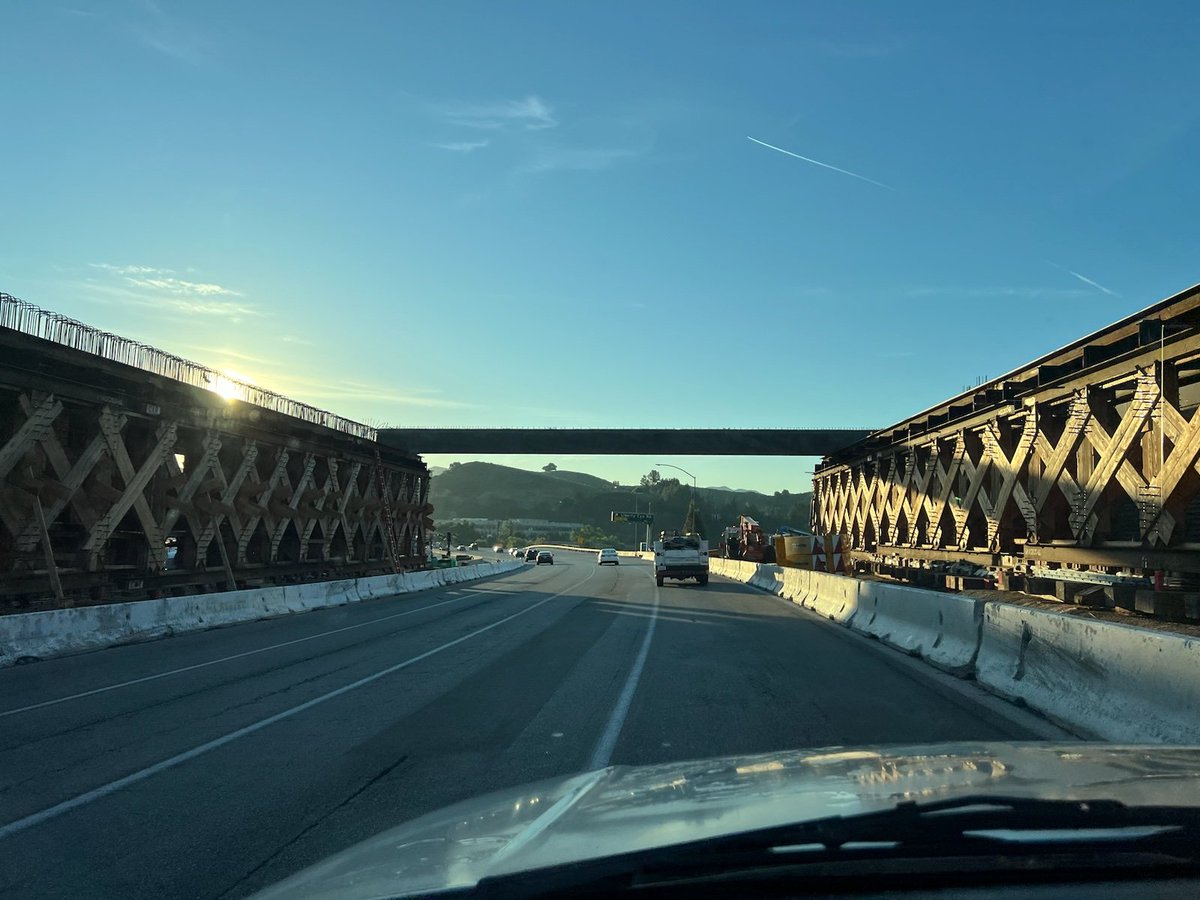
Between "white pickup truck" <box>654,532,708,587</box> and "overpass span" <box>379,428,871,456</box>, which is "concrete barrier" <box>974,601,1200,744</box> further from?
"overpass span" <box>379,428,871,456</box>

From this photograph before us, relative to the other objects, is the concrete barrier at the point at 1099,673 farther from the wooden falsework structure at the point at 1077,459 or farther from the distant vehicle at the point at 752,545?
the distant vehicle at the point at 752,545

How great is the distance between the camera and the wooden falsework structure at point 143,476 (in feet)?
60.2

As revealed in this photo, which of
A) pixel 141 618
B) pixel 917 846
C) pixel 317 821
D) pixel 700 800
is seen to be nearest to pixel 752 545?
pixel 141 618

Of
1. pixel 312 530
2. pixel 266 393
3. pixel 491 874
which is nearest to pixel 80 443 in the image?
pixel 266 393

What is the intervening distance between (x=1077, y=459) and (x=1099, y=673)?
12.7m

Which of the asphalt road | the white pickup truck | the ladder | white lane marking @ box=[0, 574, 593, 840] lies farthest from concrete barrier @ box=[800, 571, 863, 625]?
the ladder

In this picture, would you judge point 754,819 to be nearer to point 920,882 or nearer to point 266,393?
point 920,882

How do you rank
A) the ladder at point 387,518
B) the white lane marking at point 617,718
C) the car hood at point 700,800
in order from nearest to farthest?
1. the car hood at point 700,800
2. the white lane marking at point 617,718
3. the ladder at point 387,518

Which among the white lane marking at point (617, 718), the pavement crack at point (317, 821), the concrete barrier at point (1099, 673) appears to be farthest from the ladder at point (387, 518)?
the pavement crack at point (317, 821)

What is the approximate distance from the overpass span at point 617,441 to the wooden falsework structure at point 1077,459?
14277 millimetres

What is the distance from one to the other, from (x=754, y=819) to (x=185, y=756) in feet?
19.2

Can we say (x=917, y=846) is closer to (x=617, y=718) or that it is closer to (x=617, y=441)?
(x=617, y=718)

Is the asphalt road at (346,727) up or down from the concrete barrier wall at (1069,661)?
down

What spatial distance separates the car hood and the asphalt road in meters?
1.64
